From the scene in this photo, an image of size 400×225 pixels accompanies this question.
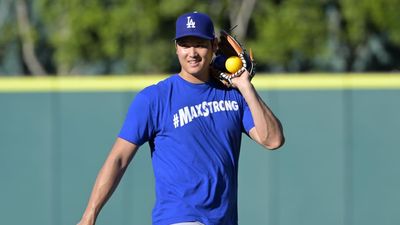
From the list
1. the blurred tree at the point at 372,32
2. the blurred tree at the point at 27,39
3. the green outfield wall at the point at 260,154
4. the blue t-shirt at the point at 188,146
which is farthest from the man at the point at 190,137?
the blurred tree at the point at 27,39

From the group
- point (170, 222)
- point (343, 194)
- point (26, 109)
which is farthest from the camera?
point (26, 109)

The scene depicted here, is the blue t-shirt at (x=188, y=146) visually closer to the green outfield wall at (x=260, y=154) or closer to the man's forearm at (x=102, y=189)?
the man's forearm at (x=102, y=189)

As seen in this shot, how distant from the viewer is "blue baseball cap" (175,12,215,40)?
4953mm

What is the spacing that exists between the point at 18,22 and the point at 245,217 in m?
8.39

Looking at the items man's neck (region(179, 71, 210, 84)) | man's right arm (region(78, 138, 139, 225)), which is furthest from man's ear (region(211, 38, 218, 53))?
man's right arm (region(78, 138, 139, 225))

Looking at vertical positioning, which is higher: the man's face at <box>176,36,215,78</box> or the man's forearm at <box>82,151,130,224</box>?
the man's face at <box>176,36,215,78</box>

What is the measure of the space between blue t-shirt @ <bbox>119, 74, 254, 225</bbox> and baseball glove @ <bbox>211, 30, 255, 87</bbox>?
0.35ft

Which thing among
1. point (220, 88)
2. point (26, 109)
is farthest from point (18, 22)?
point (220, 88)

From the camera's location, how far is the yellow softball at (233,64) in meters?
5.15

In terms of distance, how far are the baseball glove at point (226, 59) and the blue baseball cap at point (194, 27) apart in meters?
0.21

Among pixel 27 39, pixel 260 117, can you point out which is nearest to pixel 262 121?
pixel 260 117

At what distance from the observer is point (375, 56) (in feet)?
54.4

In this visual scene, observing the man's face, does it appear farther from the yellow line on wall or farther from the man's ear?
the yellow line on wall

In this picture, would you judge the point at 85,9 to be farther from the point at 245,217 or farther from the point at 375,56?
the point at 245,217
